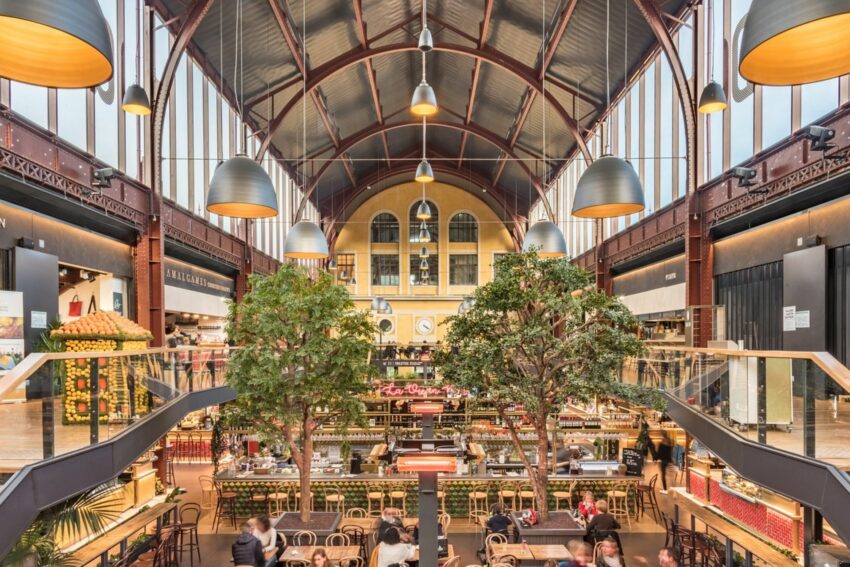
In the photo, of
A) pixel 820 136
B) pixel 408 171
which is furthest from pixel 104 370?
pixel 408 171

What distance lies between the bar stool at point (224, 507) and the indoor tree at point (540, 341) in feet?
20.4

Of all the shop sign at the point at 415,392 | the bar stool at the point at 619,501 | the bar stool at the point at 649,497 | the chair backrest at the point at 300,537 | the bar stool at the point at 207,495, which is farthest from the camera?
the shop sign at the point at 415,392

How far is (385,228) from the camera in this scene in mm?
34000

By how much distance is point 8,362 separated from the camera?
27.8ft

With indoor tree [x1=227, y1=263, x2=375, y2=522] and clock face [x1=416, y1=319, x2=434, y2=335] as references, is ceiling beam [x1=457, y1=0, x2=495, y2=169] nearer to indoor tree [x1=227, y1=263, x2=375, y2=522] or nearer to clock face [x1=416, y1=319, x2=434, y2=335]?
clock face [x1=416, y1=319, x2=434, y2=335]

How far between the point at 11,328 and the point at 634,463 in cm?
1133

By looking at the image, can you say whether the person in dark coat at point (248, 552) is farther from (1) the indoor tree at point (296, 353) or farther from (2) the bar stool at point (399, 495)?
(2) the bar stool at point (399, 495)

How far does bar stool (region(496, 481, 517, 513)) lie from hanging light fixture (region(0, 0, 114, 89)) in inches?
441

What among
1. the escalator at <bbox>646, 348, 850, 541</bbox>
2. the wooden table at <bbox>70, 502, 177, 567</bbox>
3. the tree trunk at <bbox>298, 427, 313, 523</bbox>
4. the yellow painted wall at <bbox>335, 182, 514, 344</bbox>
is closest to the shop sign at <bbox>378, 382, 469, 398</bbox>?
the tree trunk at <bbox>298, 427, 313, 523</bbox>

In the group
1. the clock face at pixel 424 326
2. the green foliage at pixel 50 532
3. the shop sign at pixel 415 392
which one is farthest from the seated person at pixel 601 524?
the clock face at pixel 424 326

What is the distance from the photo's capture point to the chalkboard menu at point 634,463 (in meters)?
13.4

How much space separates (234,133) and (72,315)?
813 centimetres

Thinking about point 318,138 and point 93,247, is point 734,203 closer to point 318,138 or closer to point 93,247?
point 93,247

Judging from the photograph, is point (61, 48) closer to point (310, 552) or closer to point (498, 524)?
point (310, 552)
